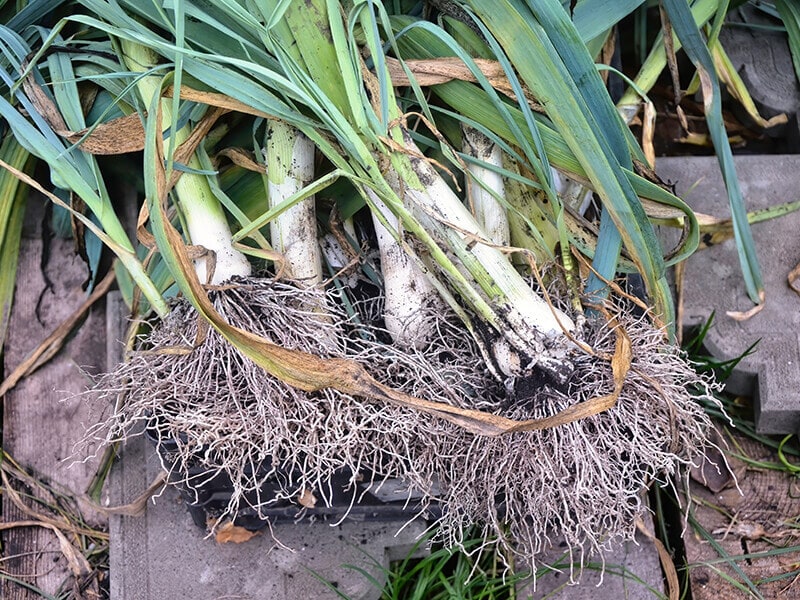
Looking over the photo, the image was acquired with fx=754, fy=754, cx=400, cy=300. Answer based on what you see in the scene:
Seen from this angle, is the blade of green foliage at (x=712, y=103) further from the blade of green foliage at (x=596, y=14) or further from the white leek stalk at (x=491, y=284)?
the white leek stalk at (x=491, y=284)

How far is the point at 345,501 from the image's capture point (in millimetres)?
971

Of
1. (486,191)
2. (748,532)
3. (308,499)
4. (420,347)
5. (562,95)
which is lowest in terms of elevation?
(748,532)

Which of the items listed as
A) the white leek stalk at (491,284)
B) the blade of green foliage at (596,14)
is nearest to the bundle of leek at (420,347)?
the white leek stalk at (491,284)

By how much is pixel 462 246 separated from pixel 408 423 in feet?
0.65

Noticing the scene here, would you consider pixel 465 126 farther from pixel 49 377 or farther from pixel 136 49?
pixel 49 377

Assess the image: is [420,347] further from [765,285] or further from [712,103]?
[765,285]

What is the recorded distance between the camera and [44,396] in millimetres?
1232

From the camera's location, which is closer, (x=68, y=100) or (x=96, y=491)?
(x=68, y=100)

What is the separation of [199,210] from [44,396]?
1.86 feet

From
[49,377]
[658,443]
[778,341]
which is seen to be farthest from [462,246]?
[49,377]

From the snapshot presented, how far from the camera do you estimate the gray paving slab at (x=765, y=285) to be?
3.77 feet

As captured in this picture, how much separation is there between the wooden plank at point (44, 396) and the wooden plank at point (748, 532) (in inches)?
38.0

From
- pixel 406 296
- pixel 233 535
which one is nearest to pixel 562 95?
pixel 406 296

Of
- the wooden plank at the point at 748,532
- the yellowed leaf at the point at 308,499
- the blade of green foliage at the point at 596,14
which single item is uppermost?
the blade of green foliage at the point at 596,14
